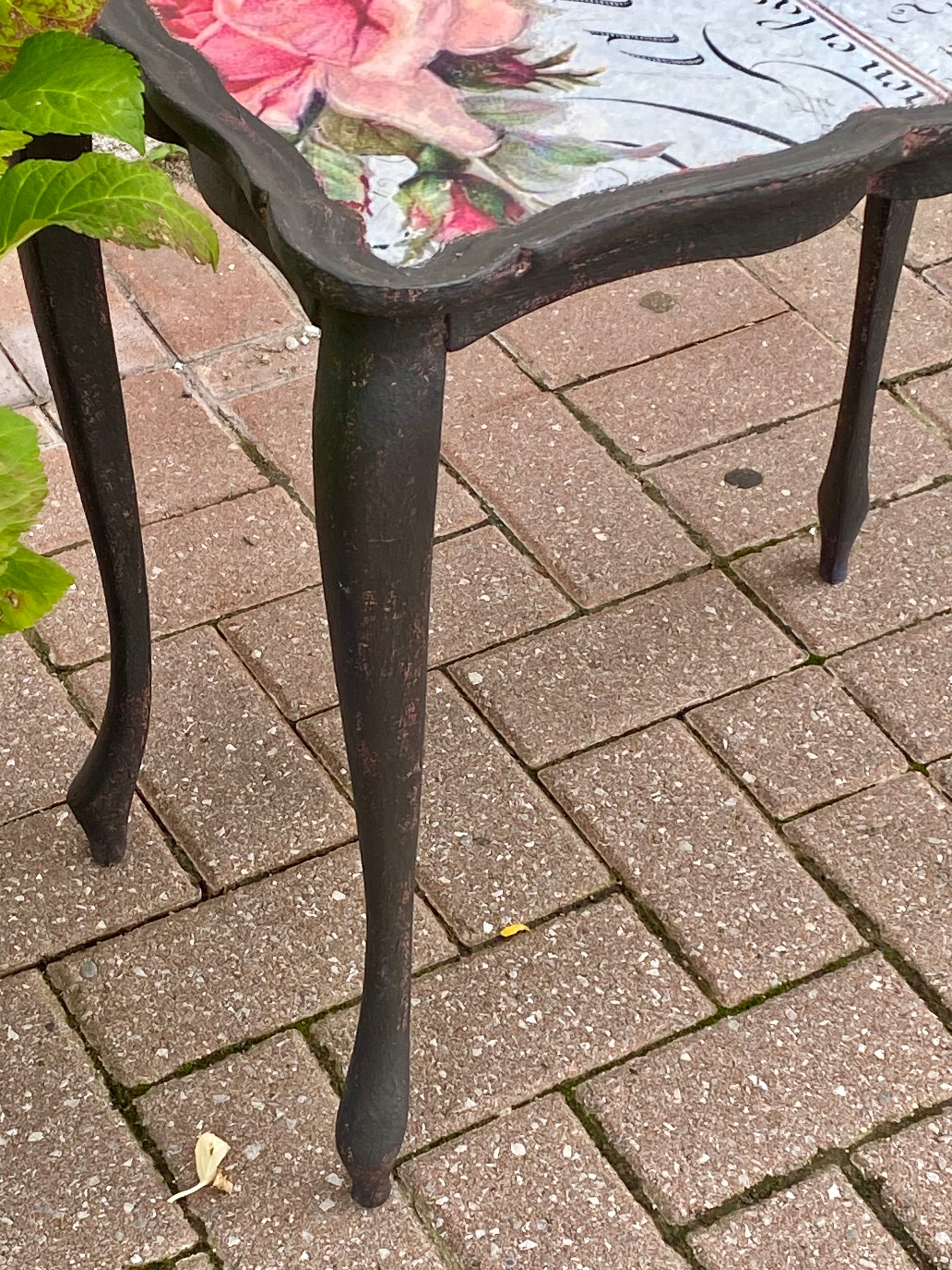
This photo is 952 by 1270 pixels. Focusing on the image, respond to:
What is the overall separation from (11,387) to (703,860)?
4.60 feet

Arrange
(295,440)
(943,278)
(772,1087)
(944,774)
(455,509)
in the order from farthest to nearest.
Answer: (943,278) → (295,440) → (455,509) → (944,774) → (772,1087)

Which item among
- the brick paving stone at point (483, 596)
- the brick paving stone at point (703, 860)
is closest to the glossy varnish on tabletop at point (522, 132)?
the brick paving stone at point (703, 860)

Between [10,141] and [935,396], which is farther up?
[10,141]

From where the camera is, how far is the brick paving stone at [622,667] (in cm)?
213

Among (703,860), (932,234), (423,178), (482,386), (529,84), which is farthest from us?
(932,234)

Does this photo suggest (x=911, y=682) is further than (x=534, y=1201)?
Yes

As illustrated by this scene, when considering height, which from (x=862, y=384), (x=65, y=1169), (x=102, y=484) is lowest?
(x=65, y=1169)

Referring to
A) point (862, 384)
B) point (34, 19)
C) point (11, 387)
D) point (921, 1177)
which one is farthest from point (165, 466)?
point (921, 1177)

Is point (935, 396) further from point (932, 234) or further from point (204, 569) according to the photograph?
point (204, 569)

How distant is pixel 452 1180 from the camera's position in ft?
5.40

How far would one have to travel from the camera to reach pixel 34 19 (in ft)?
3.67

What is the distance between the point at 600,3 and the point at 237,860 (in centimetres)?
106

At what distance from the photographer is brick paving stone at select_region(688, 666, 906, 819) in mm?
2053

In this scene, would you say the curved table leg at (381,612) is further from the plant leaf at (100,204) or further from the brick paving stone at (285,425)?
the brick paving stone at (285,425)
